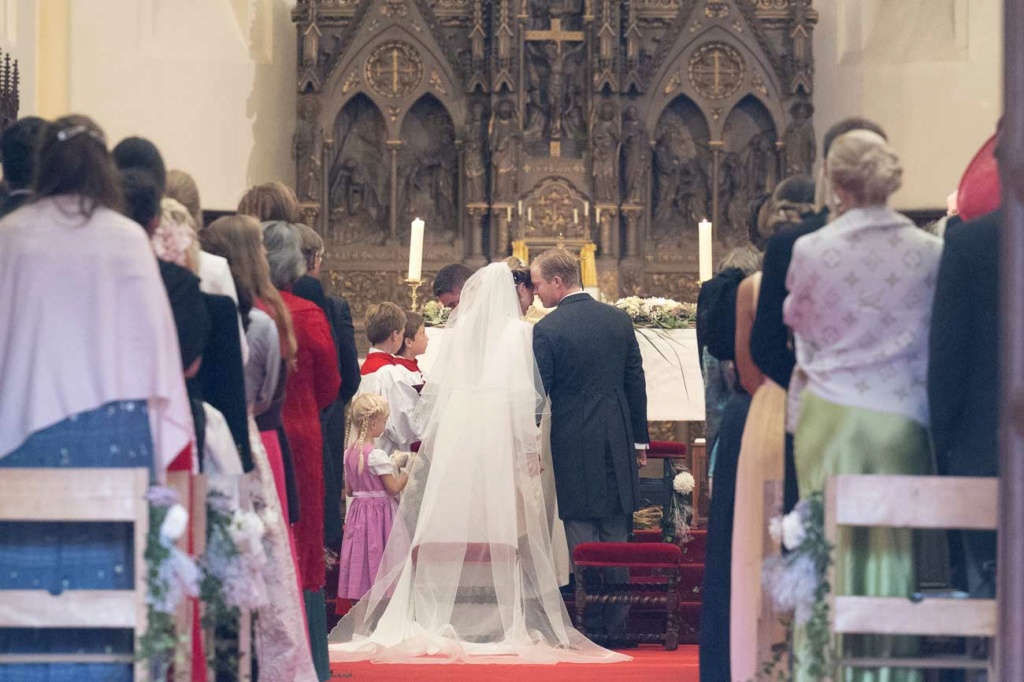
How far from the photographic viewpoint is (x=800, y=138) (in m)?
13.0

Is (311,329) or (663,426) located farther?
(663,426)

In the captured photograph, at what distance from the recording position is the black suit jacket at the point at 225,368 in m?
4.88

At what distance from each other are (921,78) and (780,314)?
9.08 m

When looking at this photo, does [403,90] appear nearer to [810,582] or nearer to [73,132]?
[73,132]

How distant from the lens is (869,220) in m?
4.55

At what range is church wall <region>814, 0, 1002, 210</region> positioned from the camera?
13.2 m

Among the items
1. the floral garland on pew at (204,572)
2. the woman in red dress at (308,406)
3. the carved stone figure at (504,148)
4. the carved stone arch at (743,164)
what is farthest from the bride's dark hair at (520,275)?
the carved stone arch at (743,164)

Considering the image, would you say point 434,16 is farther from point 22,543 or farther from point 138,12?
point 22,543

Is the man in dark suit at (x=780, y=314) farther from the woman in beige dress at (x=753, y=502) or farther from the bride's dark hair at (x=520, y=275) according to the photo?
the bride's dark hair at (x=520, y=275)

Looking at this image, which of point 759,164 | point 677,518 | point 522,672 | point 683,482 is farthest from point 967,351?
point 759,164

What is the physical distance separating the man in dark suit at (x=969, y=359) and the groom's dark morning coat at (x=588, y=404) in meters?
3.90

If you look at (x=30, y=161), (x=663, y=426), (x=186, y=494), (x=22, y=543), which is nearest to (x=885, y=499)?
(x=186, y=494)

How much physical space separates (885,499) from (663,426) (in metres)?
8.59

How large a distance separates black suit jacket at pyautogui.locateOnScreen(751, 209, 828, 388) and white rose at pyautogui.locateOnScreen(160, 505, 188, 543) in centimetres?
188
